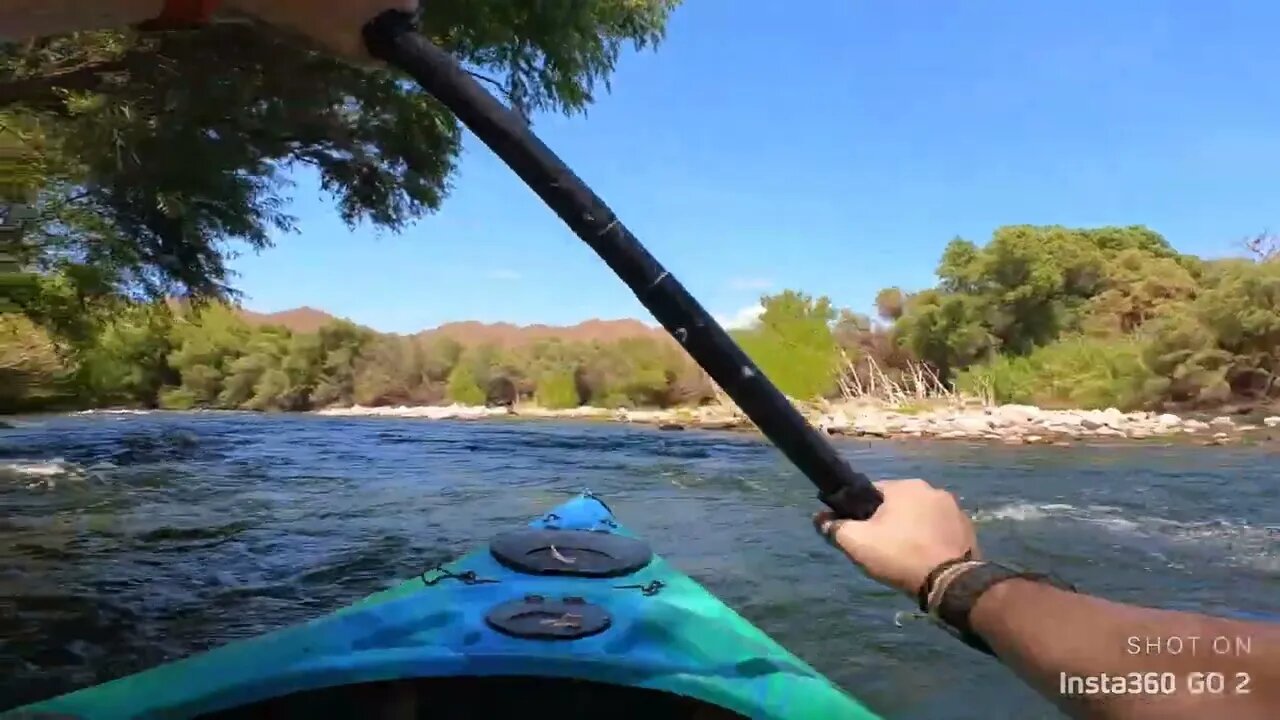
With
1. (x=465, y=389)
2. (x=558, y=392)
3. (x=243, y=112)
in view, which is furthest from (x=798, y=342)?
(x=243, y=112)

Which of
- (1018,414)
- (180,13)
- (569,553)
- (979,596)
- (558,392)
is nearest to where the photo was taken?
(979,596)

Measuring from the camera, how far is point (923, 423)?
1677cm

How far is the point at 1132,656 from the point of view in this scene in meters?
0.53

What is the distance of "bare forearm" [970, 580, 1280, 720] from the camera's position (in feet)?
1.60

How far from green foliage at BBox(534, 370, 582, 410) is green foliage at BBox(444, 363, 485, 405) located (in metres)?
3.40

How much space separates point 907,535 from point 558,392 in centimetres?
2884

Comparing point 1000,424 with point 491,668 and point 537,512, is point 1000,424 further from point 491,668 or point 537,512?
point 491,668

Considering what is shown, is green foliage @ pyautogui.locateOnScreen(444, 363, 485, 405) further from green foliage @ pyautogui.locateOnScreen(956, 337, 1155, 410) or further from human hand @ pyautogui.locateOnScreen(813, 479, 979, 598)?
human hand @ pyautogui.locateOnScreen(813, 479, 979, 598)

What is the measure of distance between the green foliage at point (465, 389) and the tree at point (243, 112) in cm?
A: 2710

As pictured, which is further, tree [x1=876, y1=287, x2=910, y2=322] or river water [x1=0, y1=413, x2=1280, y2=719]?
tree [x1=876, y1=287, x2=910, y2=322]

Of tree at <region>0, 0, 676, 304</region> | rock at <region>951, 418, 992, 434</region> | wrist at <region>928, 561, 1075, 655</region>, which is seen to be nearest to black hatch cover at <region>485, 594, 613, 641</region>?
wrist at <region>928, 561, 1075, 655</region>

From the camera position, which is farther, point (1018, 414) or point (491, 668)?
point (1018, 414)

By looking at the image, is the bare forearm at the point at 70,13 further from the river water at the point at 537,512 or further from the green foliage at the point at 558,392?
the green foliage at the point at 558,392

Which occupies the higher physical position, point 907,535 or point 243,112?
point 243,112
